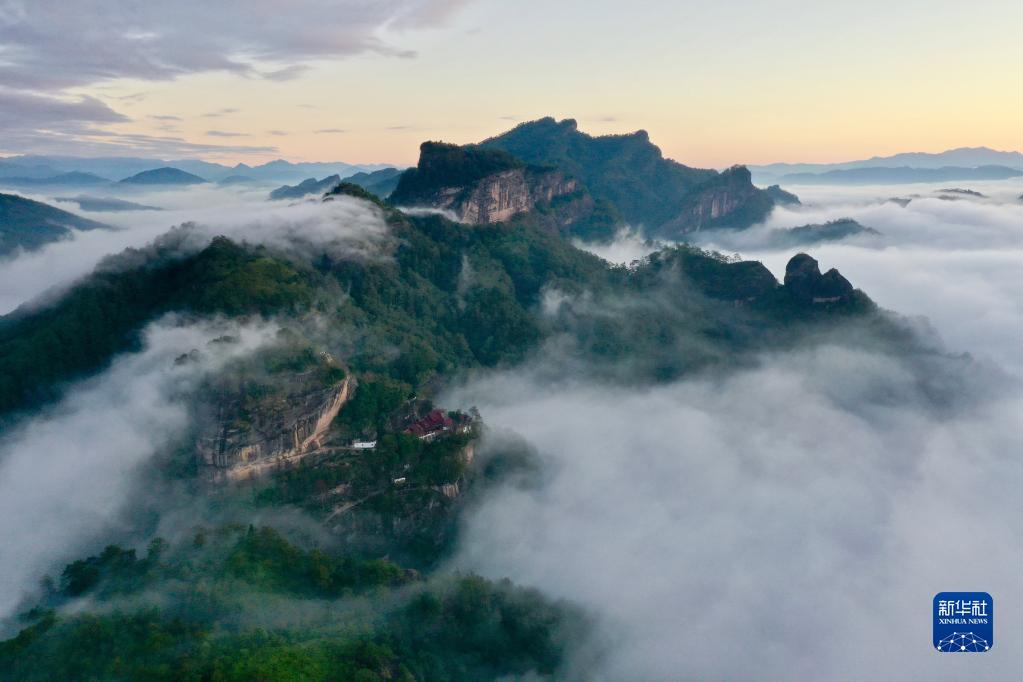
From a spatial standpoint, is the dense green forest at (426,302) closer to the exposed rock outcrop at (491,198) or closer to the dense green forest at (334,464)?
the dense green forest at (334,464)

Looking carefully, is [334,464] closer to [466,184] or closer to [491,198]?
[466,184]

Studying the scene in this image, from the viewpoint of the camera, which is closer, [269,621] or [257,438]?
[269,621]

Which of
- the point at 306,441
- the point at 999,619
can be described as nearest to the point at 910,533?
the point at 999,619

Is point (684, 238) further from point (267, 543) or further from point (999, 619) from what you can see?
point (267, 543)

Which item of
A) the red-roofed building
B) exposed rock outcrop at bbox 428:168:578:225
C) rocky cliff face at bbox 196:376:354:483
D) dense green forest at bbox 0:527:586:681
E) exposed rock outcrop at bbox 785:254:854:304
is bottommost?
dense green forest at bbox 0:527:586:681

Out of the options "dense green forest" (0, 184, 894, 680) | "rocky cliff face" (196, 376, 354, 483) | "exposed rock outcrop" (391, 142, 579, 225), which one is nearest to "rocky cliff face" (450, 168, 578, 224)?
"exposed rock outcrop" (391, 142, 579, 225)

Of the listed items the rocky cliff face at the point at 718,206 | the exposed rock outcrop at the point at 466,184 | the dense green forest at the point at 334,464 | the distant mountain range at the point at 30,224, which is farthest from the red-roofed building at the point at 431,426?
the rocky cliff face at the point at 718,206

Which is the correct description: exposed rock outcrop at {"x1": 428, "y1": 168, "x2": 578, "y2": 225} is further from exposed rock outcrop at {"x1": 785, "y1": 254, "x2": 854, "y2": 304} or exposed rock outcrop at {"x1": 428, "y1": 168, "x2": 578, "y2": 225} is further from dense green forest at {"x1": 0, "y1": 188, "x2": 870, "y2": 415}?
exposed rock outcrop at {"x1": 785, "y1": 254, "x2": 854, "y2": 304}

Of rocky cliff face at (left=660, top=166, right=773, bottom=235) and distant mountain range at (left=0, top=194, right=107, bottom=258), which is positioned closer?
distant mountain range at (left=0, top=194, right=107, bottom=258)

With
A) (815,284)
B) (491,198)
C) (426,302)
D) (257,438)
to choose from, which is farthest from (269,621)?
(491,198)

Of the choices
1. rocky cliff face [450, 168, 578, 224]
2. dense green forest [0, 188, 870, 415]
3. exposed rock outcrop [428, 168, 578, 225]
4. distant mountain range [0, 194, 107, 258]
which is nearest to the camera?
dense green forest [0, 188, 870, 415]
